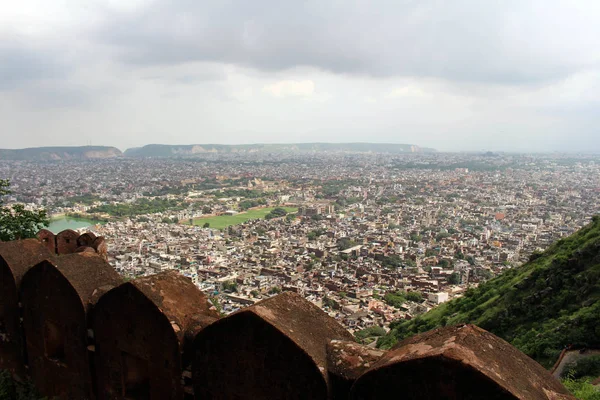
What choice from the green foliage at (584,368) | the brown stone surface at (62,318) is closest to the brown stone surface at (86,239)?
the brown stone surface at (62,318)

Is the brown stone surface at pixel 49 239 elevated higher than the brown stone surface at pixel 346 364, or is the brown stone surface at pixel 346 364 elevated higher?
the brown stone surface at pixel 346 364

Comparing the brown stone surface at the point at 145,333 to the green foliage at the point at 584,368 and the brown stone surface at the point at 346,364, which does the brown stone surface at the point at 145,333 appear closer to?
the brown stone surface at the point at 346,364

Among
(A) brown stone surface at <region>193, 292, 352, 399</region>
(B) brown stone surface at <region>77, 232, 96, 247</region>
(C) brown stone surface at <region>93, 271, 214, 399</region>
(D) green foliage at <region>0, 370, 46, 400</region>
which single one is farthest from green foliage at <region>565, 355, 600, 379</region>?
(B) brown stone surface at <region>77, 232, 96, 247</region>

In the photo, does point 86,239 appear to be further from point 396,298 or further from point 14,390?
point 396,298

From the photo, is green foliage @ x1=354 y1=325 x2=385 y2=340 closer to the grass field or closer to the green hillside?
the green hillside

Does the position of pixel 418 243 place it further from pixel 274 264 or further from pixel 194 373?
pixel 194 373

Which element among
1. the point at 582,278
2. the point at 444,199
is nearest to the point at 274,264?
the point at 582,278
